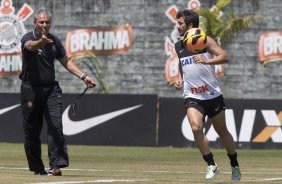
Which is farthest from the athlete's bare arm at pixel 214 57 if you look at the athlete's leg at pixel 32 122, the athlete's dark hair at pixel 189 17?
the athlete's leg at pixel 32 122

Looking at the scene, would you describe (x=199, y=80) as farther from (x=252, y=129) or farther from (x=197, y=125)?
(x=252, y=129)

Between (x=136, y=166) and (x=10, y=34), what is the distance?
25011 mm

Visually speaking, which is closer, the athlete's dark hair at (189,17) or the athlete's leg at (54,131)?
the athlete's dark hair at (189,17)

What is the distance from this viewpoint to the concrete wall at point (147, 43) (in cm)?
4322

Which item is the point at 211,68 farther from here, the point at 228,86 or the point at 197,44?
the point at 228,86

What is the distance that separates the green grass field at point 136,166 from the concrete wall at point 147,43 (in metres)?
14.2

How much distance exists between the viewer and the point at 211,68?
46.6 ft

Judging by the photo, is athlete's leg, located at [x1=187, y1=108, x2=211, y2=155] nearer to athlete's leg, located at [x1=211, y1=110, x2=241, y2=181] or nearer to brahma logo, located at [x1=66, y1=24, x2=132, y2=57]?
athlete's leg, located at [x1=211, y1=110, x2=241, y2=181]

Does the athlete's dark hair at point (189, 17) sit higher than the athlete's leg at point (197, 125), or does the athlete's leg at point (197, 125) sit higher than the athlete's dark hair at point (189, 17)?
the athlete's dark hair at point (189, 17)

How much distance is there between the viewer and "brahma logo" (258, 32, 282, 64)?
43.2 metres

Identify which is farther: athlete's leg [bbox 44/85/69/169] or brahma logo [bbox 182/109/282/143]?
brahma logo [bbox 182/109/282/143]

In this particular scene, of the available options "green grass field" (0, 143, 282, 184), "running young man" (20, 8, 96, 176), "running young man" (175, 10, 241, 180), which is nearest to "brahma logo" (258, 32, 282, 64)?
"green grass field" (0, 143, 282, 184)

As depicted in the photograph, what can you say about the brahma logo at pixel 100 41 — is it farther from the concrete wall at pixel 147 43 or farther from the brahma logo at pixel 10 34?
the brahma logo at pixel 10 34

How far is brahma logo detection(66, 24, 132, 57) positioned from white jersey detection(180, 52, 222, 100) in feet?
95.8
